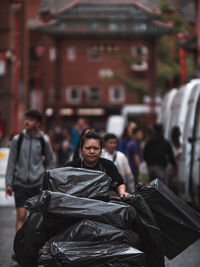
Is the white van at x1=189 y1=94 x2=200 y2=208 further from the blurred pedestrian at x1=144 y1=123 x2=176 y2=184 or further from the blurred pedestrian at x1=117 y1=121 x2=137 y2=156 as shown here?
the blurred pedestrian at x1=117 y1=121 x2=137 y2=156

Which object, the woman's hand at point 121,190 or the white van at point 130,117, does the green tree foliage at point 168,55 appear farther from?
the woman's hand at point 121,190

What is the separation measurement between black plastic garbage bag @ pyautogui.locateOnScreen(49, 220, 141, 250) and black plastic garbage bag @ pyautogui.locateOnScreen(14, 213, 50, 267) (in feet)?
1.53

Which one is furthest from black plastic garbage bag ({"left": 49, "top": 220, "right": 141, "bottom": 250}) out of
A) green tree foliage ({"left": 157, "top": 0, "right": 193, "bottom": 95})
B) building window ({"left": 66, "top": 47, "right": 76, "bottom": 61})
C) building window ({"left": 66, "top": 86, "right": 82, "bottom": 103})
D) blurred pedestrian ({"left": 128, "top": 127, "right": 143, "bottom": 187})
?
building window ({"left": 66, "top": 47, "right": 76, "bottom": 61})

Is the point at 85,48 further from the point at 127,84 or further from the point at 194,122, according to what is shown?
the point at 194,122

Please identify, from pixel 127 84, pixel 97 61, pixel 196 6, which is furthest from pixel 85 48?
pixel 196 6

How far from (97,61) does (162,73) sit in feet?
95.6

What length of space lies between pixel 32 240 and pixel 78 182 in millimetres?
703

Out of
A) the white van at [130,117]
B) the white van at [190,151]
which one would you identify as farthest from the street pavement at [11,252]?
the white van at [130,117]

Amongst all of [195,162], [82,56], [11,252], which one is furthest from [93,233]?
[82,56]

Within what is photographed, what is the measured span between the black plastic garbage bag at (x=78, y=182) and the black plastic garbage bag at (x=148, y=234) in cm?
32

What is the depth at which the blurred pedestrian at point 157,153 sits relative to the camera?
55.0ft

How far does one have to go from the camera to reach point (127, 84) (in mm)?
55750

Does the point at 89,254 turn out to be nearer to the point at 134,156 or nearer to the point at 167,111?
the point at 134,156

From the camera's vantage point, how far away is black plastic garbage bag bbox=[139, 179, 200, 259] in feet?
25.3
